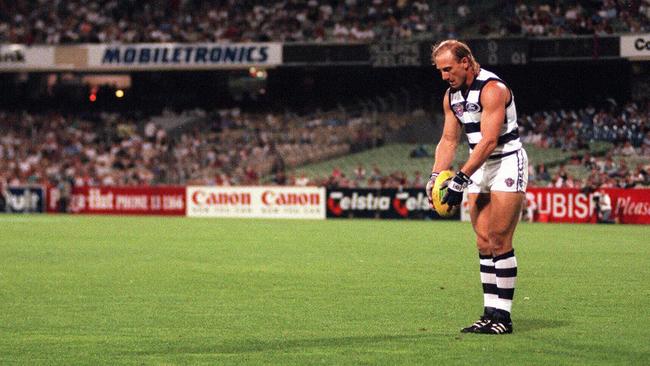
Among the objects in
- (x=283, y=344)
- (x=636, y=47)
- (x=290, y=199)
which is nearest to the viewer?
(x=283, y=344)

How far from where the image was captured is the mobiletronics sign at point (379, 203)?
3744cm

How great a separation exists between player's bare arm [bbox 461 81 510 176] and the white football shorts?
0.28 m

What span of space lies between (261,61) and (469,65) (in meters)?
36.5

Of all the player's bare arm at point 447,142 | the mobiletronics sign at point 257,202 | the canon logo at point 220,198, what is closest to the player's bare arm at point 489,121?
the player's bare arm at point 447,142

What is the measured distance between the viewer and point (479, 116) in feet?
31.7

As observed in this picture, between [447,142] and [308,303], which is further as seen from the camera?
[308,303]

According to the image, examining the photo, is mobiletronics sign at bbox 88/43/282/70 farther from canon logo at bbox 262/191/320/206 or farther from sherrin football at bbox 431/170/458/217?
sherrin football at bbox 431/170/458/217

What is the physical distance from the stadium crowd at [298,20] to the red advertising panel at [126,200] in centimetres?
799

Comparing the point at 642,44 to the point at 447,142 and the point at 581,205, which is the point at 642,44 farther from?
the point at 447,142

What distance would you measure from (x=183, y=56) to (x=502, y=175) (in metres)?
38.0

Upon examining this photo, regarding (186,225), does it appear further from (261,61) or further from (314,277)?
(314,277)

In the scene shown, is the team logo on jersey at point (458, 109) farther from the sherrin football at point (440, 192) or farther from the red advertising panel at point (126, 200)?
the red advertising panel at point (126, 200)

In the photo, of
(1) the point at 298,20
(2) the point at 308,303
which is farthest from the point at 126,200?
(2) the point at 308,303

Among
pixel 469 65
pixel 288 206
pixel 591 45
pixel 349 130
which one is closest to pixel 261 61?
pixel 349 130
